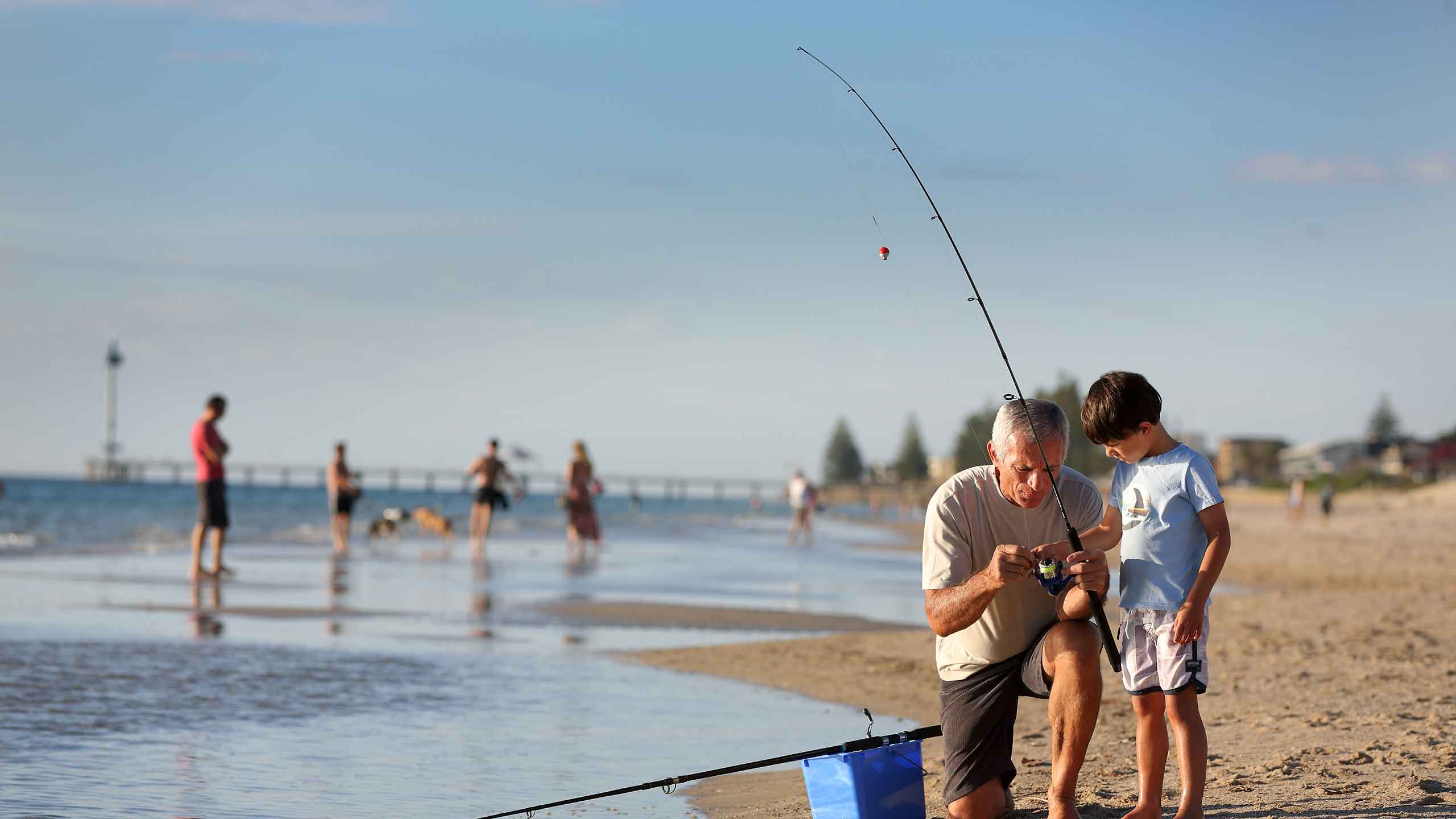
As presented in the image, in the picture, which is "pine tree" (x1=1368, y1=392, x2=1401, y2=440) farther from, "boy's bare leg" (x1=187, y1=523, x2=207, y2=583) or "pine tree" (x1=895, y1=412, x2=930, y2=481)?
"boy's bare leg" (x1=187, y1=523, x2=207, y2=583)

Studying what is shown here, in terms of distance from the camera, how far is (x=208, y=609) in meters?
10.4

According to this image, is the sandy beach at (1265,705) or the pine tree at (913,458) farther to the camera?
the pine tree at (913,458)

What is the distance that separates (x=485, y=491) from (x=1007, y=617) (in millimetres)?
15783

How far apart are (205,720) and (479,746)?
1.33m

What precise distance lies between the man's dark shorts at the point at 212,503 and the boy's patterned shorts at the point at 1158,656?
32.3 ft

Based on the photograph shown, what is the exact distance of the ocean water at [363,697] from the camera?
→ 15.9 ft

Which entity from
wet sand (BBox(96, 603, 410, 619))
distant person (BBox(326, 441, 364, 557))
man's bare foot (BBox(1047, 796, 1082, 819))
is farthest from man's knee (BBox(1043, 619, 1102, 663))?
distant person (BBox(326, 441, 364, 557))

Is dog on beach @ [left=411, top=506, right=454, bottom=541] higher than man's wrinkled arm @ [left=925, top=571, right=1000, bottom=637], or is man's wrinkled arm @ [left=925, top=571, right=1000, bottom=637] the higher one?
man's wrinkled arm @ [left=925, top=571, right=1000, bottom=637]

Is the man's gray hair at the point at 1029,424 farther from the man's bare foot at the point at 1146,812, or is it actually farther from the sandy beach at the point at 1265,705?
the sandy beach at the point at 1265,705

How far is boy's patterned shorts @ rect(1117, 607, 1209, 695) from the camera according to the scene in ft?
12.5

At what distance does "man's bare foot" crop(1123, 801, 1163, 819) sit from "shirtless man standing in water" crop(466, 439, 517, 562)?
1561 centimetres

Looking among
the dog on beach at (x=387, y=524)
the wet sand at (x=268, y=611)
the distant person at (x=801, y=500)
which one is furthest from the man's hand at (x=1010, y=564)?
the distant person at (x=801, y=500)

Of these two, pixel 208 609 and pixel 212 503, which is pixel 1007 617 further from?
pixel 212 503

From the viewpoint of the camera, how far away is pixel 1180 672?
12.5 ft
